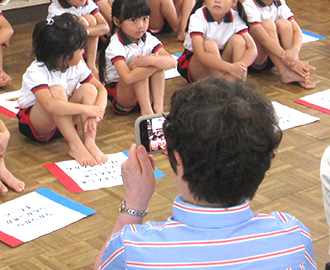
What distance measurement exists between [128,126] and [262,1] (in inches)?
43.9

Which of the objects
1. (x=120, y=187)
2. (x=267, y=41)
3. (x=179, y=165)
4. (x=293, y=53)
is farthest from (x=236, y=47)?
(x=179, y=165)

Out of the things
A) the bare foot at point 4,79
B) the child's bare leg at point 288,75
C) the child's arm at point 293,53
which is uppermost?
the child's arm at point 293,53

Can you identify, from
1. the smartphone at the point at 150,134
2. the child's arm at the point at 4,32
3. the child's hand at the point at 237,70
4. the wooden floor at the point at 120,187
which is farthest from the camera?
the child's arm at the point at 4,32

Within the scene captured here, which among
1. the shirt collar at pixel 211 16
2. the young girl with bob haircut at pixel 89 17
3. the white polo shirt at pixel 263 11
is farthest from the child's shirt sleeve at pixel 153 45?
the white polo shirt at pixel 263 11

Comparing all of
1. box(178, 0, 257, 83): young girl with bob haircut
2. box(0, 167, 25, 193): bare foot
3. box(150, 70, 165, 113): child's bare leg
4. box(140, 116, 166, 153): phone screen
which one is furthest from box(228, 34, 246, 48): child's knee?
box(140, 116, 166, 153): phone screen

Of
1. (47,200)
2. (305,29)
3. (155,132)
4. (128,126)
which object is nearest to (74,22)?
(128,126)

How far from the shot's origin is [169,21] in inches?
137

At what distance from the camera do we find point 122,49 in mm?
2379

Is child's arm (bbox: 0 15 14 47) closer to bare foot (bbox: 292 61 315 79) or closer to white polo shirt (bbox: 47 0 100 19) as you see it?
white polo shirt (bbox: 47 0 100 19)

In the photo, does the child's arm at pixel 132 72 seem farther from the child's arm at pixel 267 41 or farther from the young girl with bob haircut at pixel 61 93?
the child's arm at pixel 267 41

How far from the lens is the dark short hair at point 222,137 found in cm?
73

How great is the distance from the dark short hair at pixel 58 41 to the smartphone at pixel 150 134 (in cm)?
106

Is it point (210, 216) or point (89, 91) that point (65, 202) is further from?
point (210, 216)

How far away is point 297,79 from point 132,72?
0.99 metres
